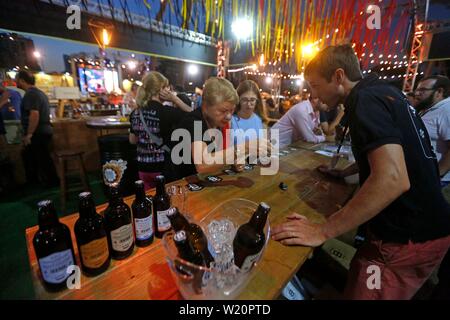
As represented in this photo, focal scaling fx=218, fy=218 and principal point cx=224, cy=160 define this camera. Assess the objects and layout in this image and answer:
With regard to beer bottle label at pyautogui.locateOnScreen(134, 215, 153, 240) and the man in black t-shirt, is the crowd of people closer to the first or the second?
the man in black t-shirt

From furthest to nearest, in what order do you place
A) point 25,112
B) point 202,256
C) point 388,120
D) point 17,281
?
1. point 25,112
2. point 17,281
3. point 388,120
4. point 202,256

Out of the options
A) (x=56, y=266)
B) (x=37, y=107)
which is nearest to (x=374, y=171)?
(x=56, y=266)

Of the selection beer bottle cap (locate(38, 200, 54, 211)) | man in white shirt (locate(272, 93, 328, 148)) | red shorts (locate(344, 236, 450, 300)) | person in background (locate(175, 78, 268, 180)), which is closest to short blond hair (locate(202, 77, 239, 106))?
person in background (locate(175, 78, 268, 180))

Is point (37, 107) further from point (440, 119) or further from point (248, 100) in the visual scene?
point (440, 119)

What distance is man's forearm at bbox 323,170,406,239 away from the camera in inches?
32.8

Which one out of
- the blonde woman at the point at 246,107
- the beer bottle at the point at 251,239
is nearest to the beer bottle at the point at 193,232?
the beer bottle at the point at 251,239

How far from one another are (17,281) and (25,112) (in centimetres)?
261

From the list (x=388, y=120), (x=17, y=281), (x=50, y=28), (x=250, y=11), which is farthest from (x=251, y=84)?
(x=50, y=28)

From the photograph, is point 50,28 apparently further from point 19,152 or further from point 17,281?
point 17,281

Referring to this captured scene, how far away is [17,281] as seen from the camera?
6.02 feet

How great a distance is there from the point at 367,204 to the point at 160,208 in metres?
0.84

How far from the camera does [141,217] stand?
0.82m

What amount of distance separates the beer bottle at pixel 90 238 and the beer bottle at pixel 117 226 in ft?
0.11
